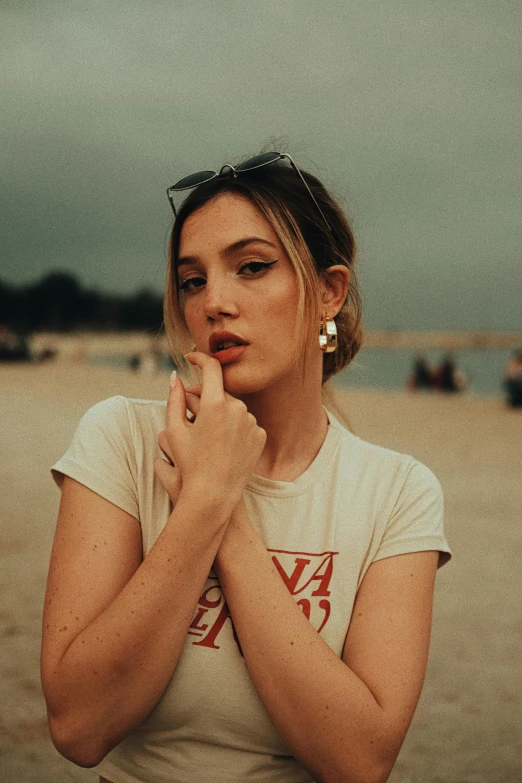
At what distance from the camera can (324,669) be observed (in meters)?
1.61

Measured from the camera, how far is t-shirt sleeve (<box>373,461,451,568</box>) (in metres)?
1.86

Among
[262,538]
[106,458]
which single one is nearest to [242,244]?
[106,458]

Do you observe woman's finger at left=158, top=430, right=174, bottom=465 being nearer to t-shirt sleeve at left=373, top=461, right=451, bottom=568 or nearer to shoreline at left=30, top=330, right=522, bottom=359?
t-shirt sleeve at left=373, top=461, right=451, bottom=568

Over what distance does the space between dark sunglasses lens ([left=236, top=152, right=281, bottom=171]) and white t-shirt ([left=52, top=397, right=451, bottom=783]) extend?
2.23 ft

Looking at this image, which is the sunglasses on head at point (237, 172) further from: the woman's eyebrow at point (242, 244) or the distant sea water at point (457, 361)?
the distant sea water at point (457, 361)

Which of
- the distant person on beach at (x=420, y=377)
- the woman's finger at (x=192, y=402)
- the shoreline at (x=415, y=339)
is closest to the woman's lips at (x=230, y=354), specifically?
the woman's finger at (x=192, y=402)

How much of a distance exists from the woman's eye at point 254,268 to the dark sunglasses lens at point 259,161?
0.91 feet

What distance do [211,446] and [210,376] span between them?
7.9 inches

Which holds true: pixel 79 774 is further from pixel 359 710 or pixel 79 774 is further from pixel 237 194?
pixel 237 194

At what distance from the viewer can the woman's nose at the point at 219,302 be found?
190 centimetres

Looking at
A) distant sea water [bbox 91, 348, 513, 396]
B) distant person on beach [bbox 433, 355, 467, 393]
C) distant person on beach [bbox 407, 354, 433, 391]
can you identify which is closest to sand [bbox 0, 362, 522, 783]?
distant person on beach [bbox 433, 355, 467, 393]

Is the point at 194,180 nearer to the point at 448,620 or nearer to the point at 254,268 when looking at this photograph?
the point at 254,268

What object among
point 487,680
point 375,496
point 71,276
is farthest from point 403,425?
point 71,276

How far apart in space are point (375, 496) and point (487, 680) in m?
3.35
